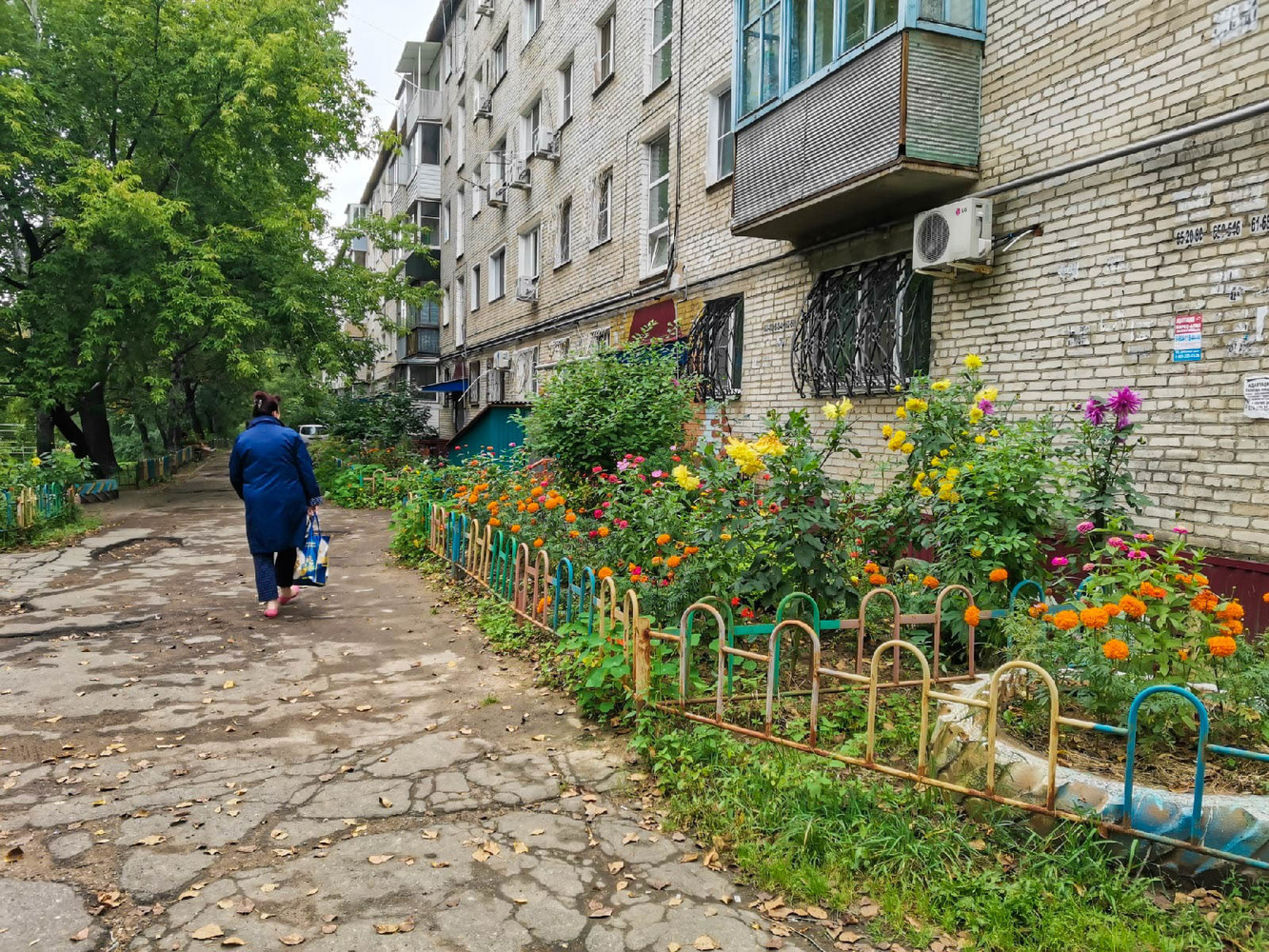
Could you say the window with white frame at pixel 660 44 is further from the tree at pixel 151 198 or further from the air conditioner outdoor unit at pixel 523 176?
the tree at pixel 151 198

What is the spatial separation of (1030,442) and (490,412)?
12.7m

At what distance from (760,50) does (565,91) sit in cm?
910

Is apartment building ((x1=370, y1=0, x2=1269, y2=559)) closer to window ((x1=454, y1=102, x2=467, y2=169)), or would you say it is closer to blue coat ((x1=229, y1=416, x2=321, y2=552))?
blue coat ((x1=229, y1=416, x2=321, y2=552))

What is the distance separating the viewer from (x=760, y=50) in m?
8.16

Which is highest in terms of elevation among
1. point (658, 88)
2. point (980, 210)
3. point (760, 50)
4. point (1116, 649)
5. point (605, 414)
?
point (658, 88)

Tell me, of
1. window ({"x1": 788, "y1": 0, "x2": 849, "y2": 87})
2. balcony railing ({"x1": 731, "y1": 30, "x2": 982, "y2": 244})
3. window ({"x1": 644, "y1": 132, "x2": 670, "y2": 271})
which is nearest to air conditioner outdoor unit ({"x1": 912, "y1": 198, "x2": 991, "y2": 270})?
balcony railing ({"x1": 731, "y1": 30, "x2": 982, "y2": 244})

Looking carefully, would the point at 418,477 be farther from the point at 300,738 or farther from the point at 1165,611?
the point at 1165,611

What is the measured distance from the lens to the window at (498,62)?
19.6m

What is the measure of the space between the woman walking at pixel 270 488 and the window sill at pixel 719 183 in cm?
630

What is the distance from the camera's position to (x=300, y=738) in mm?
3961

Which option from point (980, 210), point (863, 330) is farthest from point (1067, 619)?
point (863, 330)

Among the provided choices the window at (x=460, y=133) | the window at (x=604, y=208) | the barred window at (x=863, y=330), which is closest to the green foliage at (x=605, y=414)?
the barred window at (x=863, y=330)

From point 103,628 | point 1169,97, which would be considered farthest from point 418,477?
point 1169,97

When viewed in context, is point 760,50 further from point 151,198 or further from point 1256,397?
point 151,198
